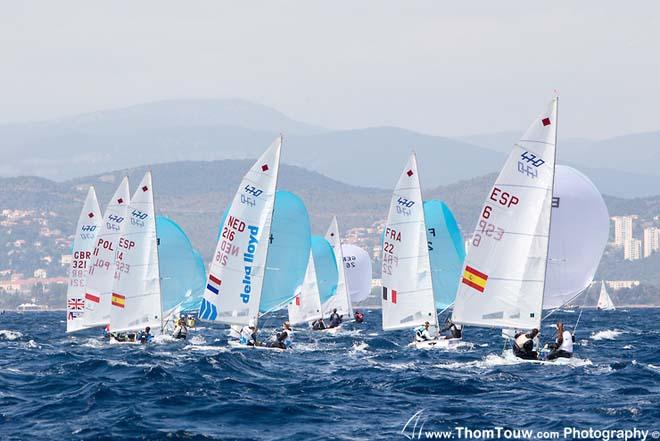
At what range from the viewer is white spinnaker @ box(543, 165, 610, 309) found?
33.7 m

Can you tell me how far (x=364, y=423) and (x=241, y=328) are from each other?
18.2 meters

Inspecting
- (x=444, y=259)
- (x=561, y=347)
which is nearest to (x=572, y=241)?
(x=561, y=347)

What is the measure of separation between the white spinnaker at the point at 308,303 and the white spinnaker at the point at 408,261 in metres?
17.9

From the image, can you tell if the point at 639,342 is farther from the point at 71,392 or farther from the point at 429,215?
the point at 71,392

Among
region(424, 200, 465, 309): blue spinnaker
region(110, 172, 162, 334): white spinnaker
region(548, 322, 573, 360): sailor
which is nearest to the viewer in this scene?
region(548, 322, 573, 360): sailor

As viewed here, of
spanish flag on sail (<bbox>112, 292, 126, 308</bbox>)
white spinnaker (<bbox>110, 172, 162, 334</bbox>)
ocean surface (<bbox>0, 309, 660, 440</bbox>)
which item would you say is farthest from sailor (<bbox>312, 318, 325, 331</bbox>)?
ocean surface (<bbox>0, 309, 660, 440</bbox>)

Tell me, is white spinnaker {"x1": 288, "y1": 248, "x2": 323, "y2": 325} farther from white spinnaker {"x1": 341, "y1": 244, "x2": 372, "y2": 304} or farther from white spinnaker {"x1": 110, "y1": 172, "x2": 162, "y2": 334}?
white spinnaker {"x1": 110, "y1": 172, "x2": 162, "y2": 334}

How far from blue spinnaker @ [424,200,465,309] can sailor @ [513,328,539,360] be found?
16.9m

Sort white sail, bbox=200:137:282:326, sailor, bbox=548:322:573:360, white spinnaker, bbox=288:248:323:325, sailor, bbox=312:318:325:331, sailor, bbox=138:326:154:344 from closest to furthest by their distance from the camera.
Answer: sailor, bbox=548:322:573:360 < white sail, bbox=200:137:282:326 < sailor, bbox=138:326:154:344 < sailor, bbox=312:318:325:331 < white spinnaker, bbox=288:248:323:325

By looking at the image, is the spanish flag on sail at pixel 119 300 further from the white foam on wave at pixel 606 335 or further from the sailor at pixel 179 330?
the white foam on wave at pixel 606 335

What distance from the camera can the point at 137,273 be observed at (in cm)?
4350

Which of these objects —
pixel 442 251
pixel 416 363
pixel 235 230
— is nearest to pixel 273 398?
pixel 416 363

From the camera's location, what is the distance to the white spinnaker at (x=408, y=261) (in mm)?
44406

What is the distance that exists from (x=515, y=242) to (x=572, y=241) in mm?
2633
